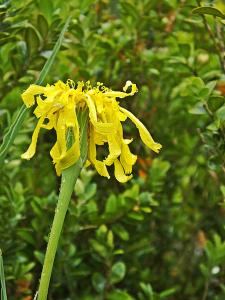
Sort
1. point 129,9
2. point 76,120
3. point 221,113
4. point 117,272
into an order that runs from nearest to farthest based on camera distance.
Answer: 1. point 76,120
2. point 221,113
3. point 117,272
4. point 129,9

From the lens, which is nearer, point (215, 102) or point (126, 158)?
point (126, 158)

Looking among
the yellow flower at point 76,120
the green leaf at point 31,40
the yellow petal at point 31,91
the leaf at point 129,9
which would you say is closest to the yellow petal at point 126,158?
the yellow flower at point 76,120

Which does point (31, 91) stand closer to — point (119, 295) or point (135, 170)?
point (119, 295)

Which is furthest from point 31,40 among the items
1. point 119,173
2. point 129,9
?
point 119,173

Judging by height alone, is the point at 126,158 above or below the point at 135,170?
above

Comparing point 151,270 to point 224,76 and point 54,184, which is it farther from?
point 224,76

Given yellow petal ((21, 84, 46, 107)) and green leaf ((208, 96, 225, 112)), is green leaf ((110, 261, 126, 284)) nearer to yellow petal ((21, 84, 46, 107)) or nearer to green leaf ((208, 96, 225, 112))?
green leaf ((208, 96, 225, 112))

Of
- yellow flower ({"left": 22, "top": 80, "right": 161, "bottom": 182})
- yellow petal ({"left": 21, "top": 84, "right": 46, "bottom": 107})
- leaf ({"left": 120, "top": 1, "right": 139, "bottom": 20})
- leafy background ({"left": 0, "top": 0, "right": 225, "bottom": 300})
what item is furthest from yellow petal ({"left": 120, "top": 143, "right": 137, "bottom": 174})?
leaf ({"left": 120, "top": 1, "right": 139, "bottom": 20})

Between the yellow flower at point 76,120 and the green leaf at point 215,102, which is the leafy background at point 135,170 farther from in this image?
the yellow flower at point 76,120
